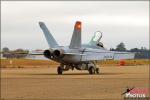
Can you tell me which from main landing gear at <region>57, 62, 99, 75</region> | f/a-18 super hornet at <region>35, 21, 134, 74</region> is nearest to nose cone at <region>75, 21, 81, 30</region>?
f/a-18 super hornet at <region>35, 21, 134, 74</region>

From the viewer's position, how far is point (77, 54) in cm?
4603

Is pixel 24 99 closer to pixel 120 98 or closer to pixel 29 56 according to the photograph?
pixel 120 98

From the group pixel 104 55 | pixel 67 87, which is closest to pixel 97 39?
pixel 104 55

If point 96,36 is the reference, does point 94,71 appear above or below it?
below

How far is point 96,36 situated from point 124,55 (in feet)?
14.7

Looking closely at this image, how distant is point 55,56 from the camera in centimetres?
4388

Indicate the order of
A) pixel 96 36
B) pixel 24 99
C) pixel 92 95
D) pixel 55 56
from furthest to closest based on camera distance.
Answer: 1. pixel 96 36
2. pixel 55 56
3. pixel 92 95
4. pixel 24 99

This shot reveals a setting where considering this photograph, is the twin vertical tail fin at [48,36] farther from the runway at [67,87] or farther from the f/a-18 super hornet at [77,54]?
the runway at [67,87]

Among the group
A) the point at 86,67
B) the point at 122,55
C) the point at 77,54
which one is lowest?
the point at 86,67

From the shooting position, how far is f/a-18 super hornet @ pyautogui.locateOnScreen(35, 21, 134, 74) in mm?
44875

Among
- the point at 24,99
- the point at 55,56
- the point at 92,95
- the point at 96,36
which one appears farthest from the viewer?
the point at 96,36

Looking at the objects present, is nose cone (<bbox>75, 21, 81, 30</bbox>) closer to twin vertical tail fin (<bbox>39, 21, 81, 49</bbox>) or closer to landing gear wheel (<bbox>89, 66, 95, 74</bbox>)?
twin vertical tail fin (<bbox>39, 21, 81, 49</bbox>)

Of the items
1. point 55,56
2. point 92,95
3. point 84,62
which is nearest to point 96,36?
point 84,62

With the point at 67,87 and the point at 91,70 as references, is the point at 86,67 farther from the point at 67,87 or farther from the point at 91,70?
the point at 67,87
